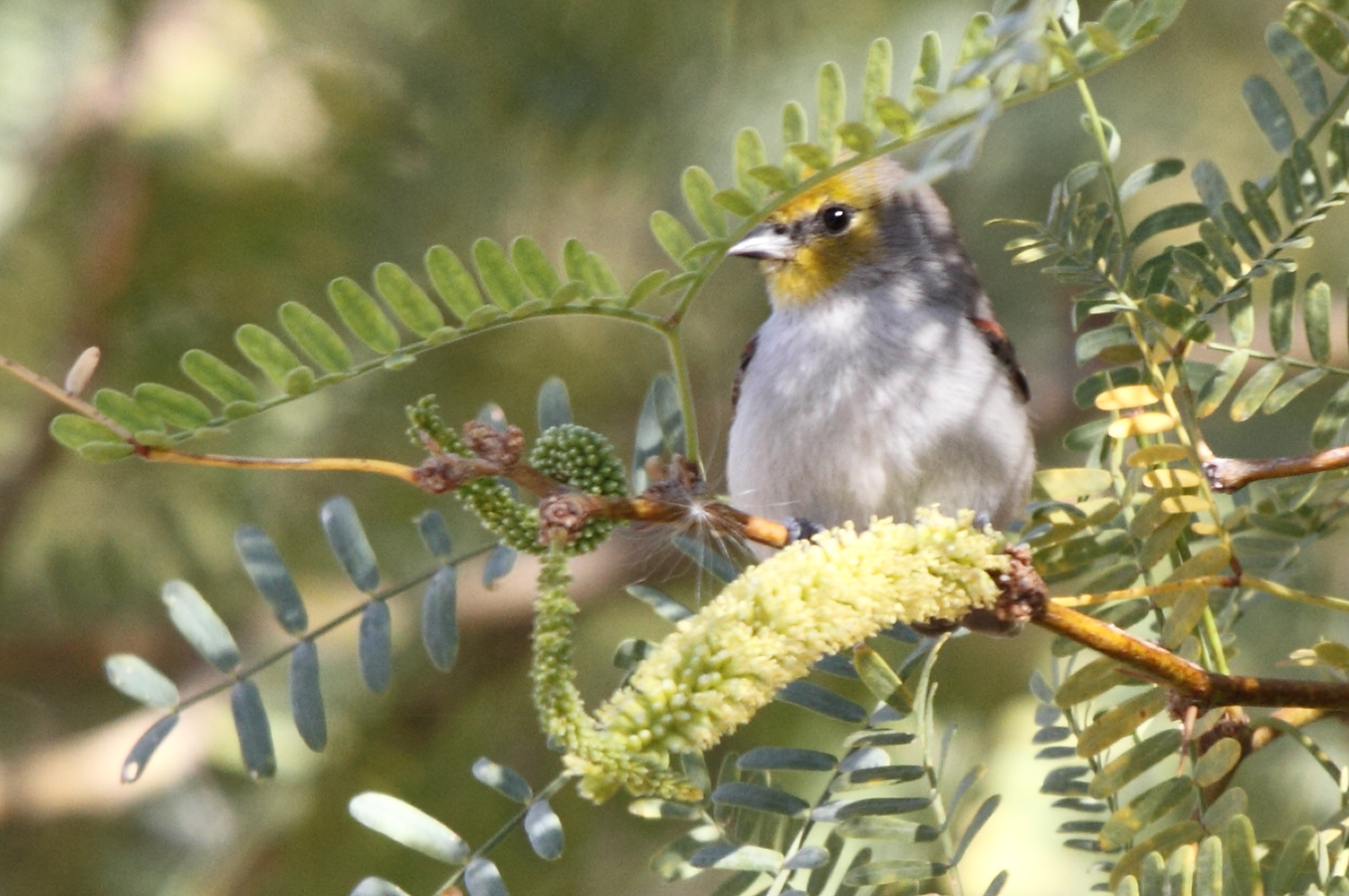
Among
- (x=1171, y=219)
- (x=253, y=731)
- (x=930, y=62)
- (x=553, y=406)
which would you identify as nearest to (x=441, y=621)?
(x=253, y=731)

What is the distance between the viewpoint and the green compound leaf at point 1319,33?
3.47 ft

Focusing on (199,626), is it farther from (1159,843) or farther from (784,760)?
(1159,843)

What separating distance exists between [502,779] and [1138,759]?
0.49 m

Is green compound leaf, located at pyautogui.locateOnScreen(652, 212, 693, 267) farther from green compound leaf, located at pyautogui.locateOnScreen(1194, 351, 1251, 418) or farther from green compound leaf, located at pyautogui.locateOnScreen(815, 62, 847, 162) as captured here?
green compound leaf, located at pyautogui.locateOnScreen(1194, 351, 1251, 418)

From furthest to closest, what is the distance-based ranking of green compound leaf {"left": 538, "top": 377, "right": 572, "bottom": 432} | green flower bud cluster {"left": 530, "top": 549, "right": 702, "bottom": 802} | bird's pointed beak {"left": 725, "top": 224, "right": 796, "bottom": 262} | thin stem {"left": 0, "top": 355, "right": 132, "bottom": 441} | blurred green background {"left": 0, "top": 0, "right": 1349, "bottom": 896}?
blurred green background {"left": 0, "top": 0, "right": 1349, "bottom": 896}, bird's pointed beak {"left": 725, "top": 224, "right": 796, "bottom": 262}, green compound leaf {"left": 538, "top": 377, "right": 572, "bottom": 432}, thin stem {"left": 0, "top": 355, "right": 132, "bottom": 441}, green flower bud cluster {"left": 530, "top": 549, "right": 702, "bottom": 802}

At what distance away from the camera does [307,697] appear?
1160 millimetres

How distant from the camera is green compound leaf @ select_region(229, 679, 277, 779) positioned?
44.0 inches

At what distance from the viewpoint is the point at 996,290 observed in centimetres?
273

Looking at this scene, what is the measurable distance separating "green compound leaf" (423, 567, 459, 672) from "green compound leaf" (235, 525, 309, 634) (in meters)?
0.10

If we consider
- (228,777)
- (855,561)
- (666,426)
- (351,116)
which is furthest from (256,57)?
(855,561)

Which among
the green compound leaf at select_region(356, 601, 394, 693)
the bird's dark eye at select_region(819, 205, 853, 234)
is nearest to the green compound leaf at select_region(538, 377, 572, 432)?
the green compound leaf at select_region(356, 601, 394, 693)

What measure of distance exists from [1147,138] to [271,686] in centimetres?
182

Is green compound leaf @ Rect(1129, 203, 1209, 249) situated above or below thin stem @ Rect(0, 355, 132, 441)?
below

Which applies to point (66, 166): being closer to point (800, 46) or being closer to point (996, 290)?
point (800, 46)
